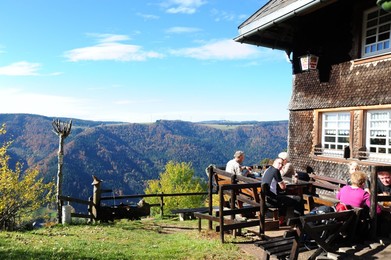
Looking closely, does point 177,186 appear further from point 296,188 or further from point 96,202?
point 296,188

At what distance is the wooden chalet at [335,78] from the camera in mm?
10680

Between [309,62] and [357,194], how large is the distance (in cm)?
672

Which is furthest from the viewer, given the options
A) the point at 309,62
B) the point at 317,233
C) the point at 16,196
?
the point at 16,196

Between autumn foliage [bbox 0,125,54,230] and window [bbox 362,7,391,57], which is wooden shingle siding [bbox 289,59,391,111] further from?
autumn foliage [bbox 0,125,54,230]

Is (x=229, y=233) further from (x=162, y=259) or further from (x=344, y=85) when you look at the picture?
(x=344, y=85)

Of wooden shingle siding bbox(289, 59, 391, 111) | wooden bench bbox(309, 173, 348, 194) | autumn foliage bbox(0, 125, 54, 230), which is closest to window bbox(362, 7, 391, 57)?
wooden shingle siding bbox(289, 59, 391, 111)

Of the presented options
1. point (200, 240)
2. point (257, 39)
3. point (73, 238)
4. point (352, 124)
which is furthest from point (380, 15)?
point (73, 238)

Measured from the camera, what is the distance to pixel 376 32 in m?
10.8

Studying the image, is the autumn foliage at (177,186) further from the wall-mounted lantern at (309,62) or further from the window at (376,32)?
the window at (376,32)

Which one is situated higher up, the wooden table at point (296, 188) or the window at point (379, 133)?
the window at point (379, 133)

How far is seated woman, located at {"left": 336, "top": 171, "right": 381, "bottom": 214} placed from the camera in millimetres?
6797

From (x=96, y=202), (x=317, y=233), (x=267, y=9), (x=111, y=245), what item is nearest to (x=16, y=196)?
(x=96, y=202)

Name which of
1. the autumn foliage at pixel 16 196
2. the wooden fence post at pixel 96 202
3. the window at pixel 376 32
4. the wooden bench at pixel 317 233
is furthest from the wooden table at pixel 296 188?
the autumn foliage at pixel 16 196

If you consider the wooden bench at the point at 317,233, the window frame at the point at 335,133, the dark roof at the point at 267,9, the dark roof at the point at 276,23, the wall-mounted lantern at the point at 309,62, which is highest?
the dark roof at the point at 267,9
